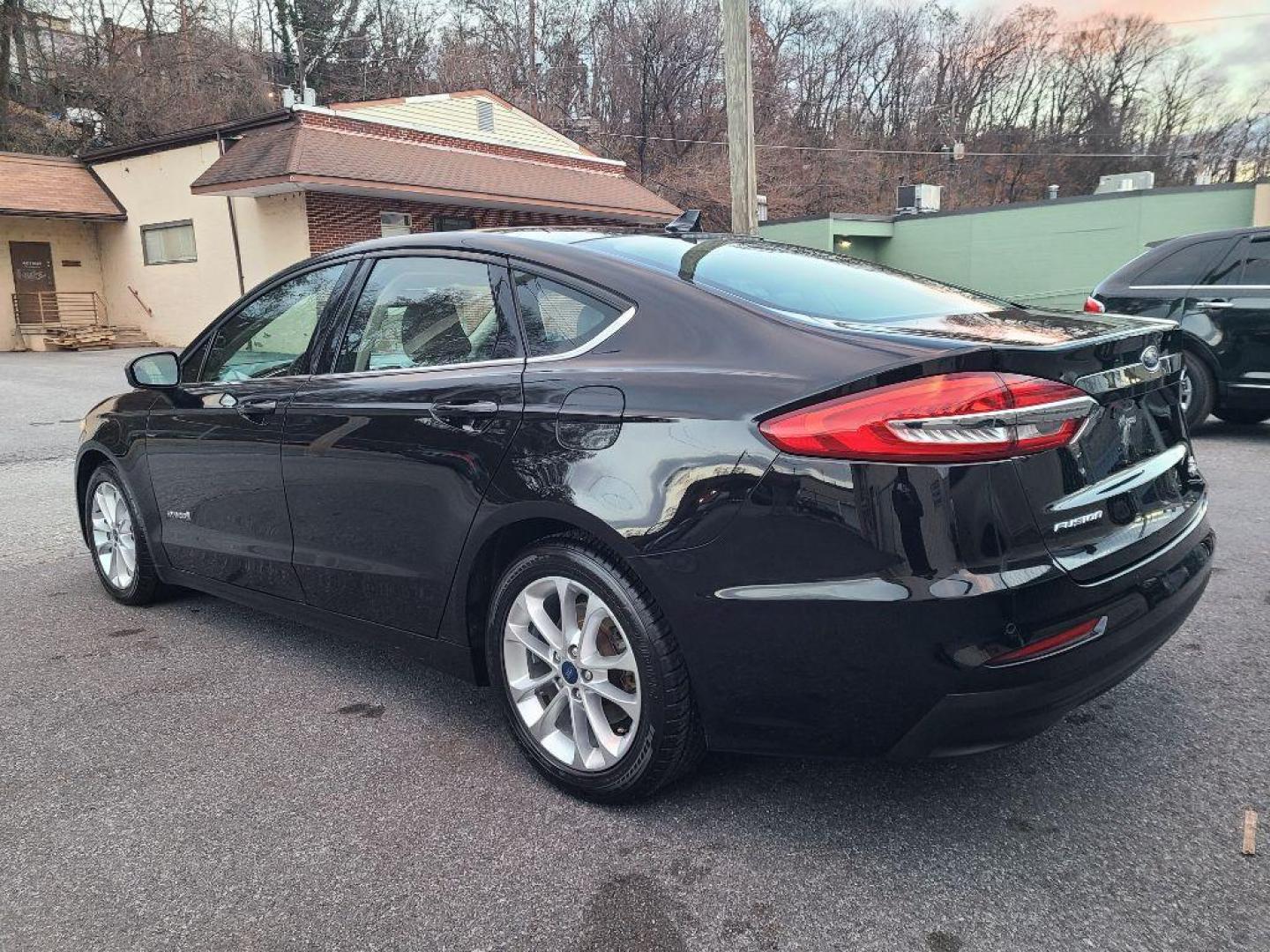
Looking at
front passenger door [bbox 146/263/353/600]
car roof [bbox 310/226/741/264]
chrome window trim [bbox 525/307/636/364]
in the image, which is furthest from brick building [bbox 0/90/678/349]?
chrome window trim [bbox 525/307/636/364]

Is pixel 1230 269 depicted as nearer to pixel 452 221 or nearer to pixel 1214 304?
pixel 1214 304

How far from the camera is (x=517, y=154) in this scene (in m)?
23.3

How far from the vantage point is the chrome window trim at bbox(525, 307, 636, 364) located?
2.56m

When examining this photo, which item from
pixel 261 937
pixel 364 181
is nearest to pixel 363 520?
pixel 261 937

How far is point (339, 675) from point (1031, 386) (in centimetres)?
266

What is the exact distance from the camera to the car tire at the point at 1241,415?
785cm

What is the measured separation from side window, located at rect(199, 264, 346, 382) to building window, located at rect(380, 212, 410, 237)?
680 inches

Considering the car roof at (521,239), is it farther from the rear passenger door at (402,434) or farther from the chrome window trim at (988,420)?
the chrome window trim at (988,420)

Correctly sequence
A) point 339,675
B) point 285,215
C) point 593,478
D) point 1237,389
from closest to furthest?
1. point 593,478
2. point 339,675
3. point 1237,389
4. point 285,215

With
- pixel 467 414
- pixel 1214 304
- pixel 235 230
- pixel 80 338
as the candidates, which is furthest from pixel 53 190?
pixel 467 414

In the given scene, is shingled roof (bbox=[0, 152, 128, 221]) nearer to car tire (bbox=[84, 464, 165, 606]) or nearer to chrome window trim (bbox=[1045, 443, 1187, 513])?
car tire (bbox=[84, 464, 165, 606])

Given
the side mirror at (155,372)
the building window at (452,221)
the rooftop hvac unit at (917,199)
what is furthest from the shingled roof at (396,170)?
the side mirror at (155,372)

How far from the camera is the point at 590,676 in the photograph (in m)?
2.56

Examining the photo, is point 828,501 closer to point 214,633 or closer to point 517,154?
point 214,633
